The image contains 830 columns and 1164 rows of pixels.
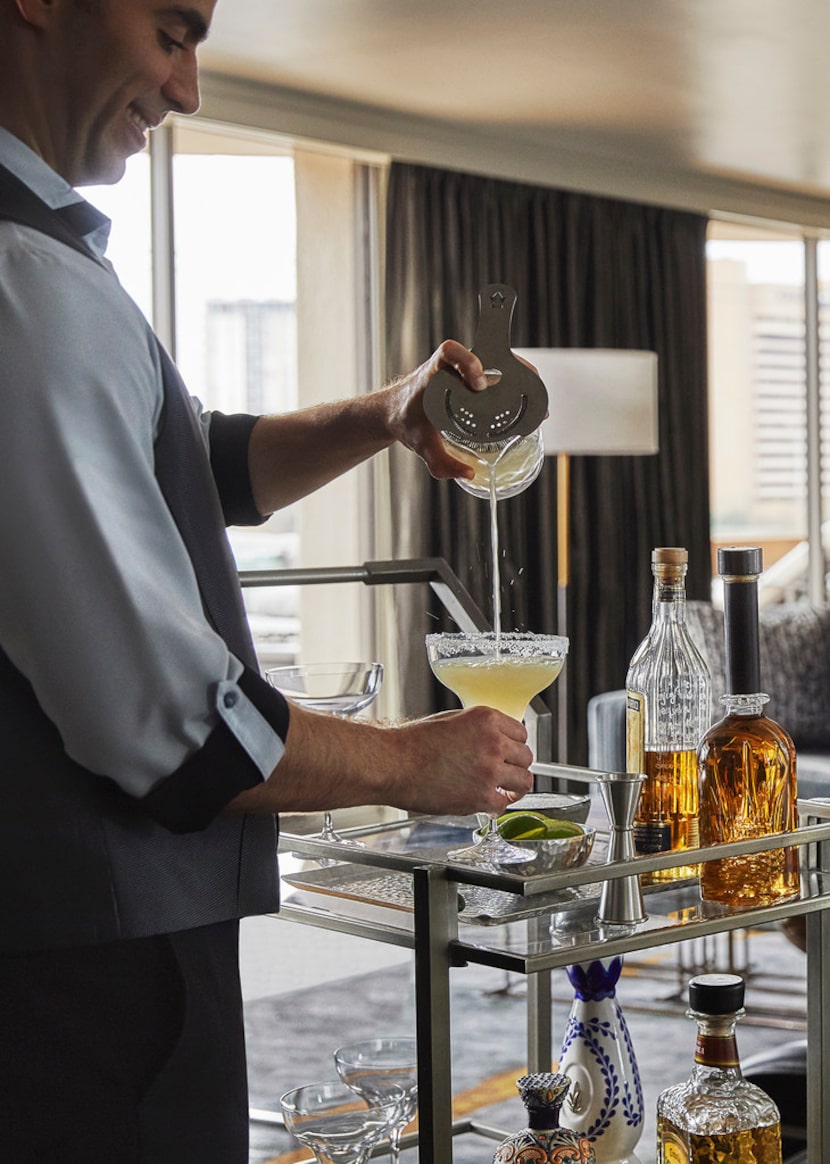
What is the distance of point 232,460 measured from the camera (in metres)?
1.54

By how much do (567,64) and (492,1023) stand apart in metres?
2.96

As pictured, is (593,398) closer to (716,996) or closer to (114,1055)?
(716,996)

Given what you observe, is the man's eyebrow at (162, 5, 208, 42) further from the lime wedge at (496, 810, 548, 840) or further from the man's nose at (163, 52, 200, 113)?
the lime wedge at (496, 810, 548, 840)

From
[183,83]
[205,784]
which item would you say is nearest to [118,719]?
[205,784]

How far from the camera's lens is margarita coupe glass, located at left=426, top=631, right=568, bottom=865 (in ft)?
4.46

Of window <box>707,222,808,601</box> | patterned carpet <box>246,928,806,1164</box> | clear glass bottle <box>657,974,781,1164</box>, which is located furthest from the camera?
window <box>707,222,808,601</box>

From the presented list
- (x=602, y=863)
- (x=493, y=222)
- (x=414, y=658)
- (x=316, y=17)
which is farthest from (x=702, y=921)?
(x=493, y=222)

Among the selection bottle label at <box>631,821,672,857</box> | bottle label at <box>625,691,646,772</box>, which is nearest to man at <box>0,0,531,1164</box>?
bottle label at <box>631,821,672,857</box>

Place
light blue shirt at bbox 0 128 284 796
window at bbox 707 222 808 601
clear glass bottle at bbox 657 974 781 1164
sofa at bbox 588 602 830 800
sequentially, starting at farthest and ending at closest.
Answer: window at bbox 707 222 808 601 → sofa at bbox 588 602 830 800 → clear glass bottle at bbox 657 974 781 1164 → light blue shirt at bbox 0 128 284 796

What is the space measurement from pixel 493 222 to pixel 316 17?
6.10ft

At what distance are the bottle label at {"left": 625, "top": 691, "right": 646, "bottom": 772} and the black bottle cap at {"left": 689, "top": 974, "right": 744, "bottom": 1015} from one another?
0.24m

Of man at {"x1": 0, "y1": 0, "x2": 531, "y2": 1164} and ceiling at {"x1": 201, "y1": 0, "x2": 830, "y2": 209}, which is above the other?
ceiling at {"x1": 201, "y1": 0, "x2": 830, "y2": 209}

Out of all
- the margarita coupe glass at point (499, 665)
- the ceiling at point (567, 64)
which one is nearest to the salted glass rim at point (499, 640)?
the margarita coupe glass at point (499, 665)

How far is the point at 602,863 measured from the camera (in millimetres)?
1279
